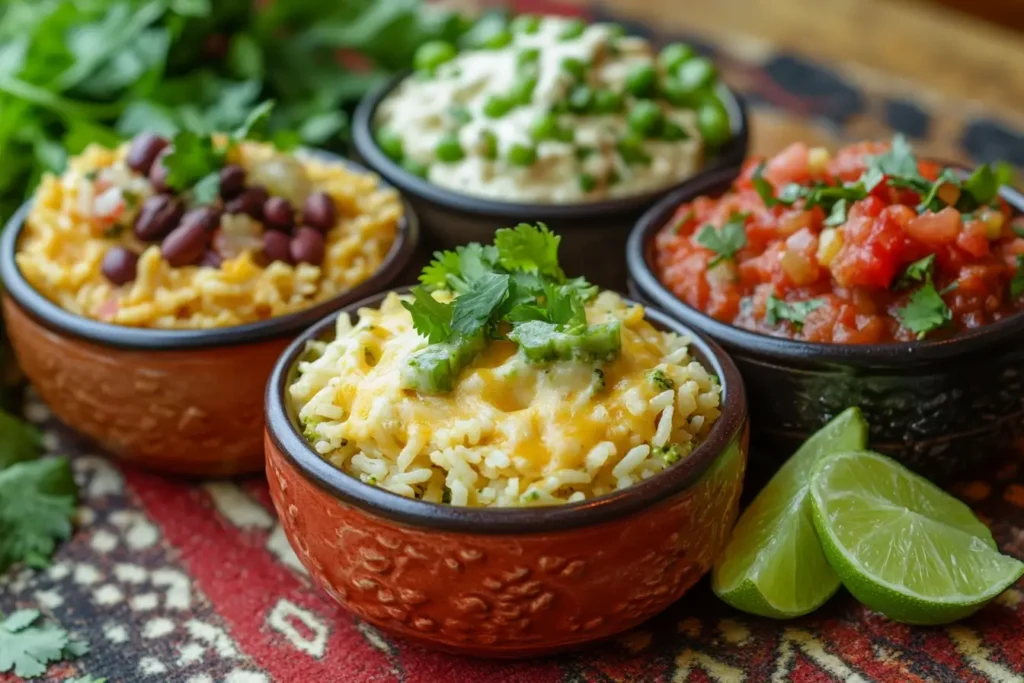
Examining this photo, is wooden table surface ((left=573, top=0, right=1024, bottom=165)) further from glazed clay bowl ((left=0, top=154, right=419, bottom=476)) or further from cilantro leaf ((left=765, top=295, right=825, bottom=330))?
glazed clay bowl ((left=0, top=154, right=419, bottom=476))

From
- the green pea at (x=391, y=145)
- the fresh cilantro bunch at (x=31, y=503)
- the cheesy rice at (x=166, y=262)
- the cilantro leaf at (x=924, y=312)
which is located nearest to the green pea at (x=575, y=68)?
the green pea at (x=391, y=145)

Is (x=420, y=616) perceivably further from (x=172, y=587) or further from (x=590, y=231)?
(x=590, y=231)

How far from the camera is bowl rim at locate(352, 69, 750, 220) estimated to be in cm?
387

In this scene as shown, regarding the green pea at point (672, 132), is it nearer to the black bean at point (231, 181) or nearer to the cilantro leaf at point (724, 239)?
the cilantro leaf at point (724, 239)

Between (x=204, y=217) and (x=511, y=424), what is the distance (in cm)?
127

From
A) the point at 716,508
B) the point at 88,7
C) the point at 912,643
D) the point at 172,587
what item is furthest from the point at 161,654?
the point at 88,7

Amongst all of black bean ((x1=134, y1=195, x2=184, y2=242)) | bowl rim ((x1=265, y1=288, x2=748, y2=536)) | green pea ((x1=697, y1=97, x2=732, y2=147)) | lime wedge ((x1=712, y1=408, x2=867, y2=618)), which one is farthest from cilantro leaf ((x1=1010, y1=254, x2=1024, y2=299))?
black bean ((x1=134, y1=195, x2=184, y2=242))

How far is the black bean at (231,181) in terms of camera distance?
349cm

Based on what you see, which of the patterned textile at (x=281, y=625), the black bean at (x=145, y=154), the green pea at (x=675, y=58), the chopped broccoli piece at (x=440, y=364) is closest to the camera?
the chopped broccoli piece at (x=440, y=364)

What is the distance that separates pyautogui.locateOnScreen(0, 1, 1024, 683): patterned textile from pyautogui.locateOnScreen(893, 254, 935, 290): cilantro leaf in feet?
1.93

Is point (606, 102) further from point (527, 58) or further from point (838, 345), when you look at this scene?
point (838, 345)

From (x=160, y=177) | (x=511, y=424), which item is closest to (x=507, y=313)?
(x=511, y=424)

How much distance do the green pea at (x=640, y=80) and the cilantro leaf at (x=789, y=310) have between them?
47.6 inches

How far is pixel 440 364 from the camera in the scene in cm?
261
